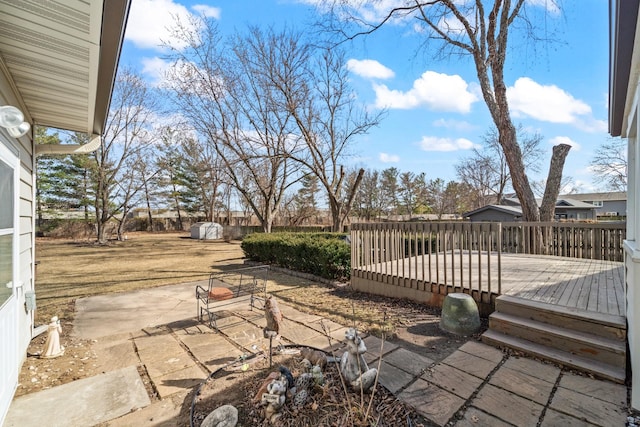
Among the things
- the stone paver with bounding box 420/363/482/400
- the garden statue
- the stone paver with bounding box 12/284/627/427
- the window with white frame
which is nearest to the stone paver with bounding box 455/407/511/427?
the stone paver with bounding box 12/284/627/427

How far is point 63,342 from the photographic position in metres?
3.53

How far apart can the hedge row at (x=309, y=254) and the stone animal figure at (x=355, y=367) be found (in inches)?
164

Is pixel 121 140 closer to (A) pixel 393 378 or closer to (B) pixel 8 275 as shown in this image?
(B) pixel 8 275

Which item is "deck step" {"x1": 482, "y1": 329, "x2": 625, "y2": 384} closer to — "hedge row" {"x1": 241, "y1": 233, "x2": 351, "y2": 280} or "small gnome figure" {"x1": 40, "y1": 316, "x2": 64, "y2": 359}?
"hedge row" {"x1": 241, "y1": 233, "x2": 351, "y2": 280}

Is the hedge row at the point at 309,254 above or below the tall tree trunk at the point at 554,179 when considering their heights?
below

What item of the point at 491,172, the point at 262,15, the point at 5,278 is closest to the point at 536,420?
the point at 5,278

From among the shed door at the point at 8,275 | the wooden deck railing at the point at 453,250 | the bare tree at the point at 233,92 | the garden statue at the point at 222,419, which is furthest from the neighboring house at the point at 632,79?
the bare tree at the point at 233,92

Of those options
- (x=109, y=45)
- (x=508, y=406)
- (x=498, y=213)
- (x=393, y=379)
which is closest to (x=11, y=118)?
(x=109, y=45)

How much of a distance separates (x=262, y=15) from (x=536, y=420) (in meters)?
12.4

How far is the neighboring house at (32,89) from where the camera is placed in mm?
1739

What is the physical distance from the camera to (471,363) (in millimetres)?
2789

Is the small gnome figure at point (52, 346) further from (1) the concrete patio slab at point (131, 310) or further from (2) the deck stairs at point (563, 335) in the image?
(2) the deck stairs at point (563, 335)

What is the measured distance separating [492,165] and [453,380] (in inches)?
1084

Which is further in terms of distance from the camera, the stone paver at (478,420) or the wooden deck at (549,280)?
the wooden deck at (549,280)
